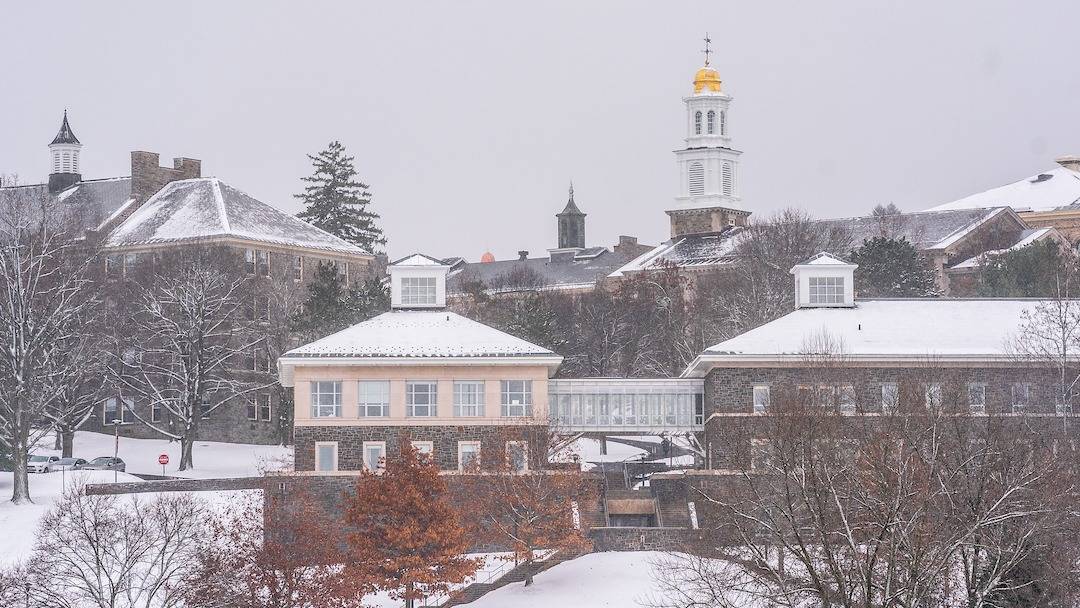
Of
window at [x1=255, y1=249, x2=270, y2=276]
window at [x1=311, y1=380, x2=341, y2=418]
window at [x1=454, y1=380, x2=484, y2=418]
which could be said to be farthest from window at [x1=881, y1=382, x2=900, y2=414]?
window at [x1=255, y1=249, x2=270, y2=276]

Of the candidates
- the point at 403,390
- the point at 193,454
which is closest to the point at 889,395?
the point at 403,390

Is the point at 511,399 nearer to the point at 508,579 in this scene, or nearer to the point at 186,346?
the point at 508,579

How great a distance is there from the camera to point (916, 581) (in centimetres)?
4400

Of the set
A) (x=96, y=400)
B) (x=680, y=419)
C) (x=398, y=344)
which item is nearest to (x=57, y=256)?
(x=96, y=400)

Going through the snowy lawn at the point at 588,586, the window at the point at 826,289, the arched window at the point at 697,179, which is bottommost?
the snowy lawn at the point at 588,586

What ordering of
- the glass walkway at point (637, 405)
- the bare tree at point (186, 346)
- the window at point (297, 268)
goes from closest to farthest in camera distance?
the glass walkway at point (637, 405)
the bare tree at point (186, 346)
the window at point (297, 268)

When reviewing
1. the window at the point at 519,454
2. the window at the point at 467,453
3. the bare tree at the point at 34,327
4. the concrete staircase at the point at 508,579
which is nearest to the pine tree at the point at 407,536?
the concrete staircase at the point at 508,579

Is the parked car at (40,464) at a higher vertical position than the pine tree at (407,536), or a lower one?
higher

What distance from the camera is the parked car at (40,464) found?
9188 cm

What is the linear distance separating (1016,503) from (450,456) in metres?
28.0

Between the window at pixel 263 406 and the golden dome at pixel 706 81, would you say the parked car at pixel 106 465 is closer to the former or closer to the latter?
the window at pixel 263 406

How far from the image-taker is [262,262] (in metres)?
114

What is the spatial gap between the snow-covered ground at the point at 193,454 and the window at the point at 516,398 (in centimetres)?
1242

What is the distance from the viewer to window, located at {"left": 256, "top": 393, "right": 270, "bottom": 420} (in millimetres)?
103688
